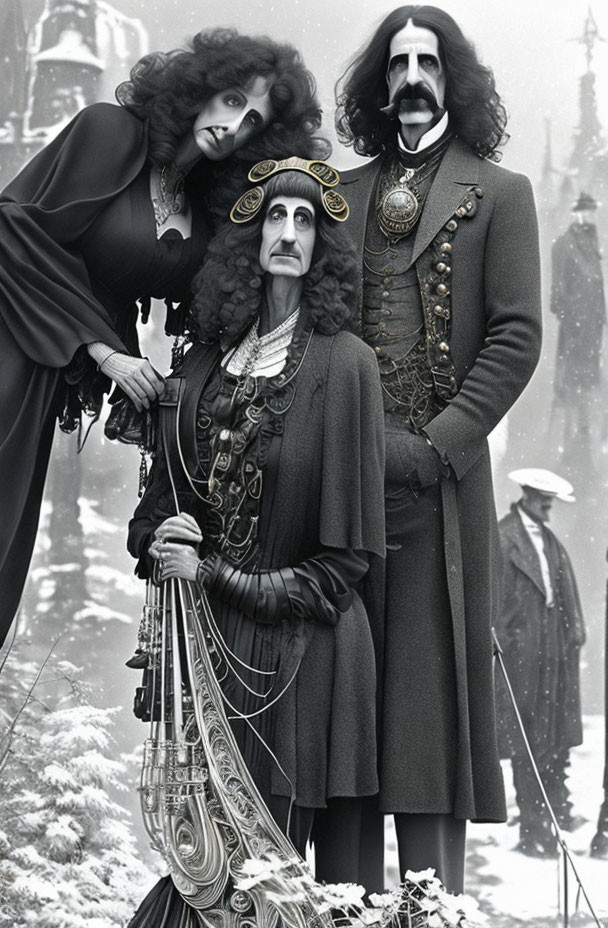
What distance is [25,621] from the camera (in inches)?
324

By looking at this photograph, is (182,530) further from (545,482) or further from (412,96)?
(545,482)

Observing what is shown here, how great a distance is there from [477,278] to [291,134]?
60 centimetres

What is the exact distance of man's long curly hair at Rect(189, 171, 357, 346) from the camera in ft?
12.0

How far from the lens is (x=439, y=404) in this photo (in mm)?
3850

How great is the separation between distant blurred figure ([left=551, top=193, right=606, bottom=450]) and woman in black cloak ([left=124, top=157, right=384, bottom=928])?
16.7 feet

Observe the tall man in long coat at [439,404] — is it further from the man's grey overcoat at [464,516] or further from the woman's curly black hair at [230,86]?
the woman's curly black hair at [230,86]

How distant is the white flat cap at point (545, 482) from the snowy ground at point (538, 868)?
1190 mm

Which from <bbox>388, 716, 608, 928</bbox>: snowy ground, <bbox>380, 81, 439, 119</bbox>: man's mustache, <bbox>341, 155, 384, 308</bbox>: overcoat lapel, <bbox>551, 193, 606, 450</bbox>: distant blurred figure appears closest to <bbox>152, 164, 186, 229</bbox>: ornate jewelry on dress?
<bbox>341, 155, 384, 308</bbox>: overcoat lapel

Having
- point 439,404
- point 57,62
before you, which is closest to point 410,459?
point 439,404

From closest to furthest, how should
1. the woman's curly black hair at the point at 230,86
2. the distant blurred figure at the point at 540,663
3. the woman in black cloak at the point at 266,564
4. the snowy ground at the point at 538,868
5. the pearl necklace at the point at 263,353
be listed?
the woman in black cloak at the point at 266,564 → the pearl necklace at the point at 263,353 → the woman's curly black hair at the point at 230,86 → the snowy ground at the point at 538,868 → the distant blurred figure at the point at 540,663

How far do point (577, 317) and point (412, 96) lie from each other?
192 inches

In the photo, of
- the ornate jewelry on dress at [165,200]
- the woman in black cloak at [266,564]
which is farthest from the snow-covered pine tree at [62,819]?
the ornate jewelry on dress at [165,200]

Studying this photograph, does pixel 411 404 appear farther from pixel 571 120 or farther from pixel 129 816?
pixel 571 120

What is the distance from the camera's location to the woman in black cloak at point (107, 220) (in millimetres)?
3818
